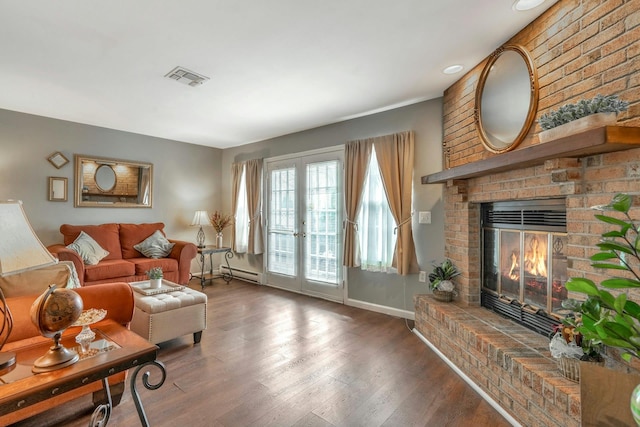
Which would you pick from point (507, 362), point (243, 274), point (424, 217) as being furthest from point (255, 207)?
point (507, 362)

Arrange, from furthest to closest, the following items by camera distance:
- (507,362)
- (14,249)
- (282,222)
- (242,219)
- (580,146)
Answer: (242,219)
(282,222)
(507,362)
(580,146)
(14,249)

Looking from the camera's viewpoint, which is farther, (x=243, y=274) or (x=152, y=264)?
(x=243, y=274)

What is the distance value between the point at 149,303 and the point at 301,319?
1.59 meters

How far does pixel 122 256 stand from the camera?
4.44 m

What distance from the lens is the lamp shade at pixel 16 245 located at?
1.18 metres

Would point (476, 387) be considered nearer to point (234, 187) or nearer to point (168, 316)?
point (168, 316)

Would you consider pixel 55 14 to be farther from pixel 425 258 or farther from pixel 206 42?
pixel 425 258

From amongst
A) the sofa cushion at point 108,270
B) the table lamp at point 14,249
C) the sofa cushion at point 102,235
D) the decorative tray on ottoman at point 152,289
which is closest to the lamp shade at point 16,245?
the table lamp at point 14,249

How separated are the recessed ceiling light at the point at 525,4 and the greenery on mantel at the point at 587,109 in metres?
0.73

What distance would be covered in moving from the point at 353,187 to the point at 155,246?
3.08 meters

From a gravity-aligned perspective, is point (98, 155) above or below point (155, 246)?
above

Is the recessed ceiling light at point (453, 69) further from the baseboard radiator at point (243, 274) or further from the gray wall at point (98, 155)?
the gray wall at point (98, 155)

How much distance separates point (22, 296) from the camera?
1.89 m

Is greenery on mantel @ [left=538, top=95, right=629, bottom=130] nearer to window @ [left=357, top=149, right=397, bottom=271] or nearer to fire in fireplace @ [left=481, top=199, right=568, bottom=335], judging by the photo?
fire in fireplace @ [left=481, top=199, right=568, bottom=335]
